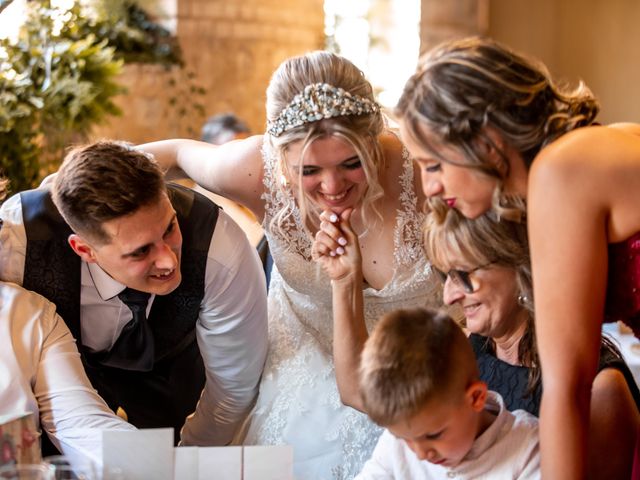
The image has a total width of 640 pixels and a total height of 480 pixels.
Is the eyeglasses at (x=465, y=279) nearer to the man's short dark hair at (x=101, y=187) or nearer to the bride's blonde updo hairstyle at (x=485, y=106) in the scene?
the bride's blonde updo hairstyle at (x=485, y=106)

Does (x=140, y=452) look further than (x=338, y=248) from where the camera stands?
No

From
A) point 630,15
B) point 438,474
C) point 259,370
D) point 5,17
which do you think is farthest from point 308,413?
point 630,15

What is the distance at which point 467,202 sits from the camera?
1.75 m

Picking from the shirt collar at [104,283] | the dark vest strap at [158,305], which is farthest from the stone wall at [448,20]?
the shirt collar at [104,283]

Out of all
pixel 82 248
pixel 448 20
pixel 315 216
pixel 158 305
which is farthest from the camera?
pixel 448 20

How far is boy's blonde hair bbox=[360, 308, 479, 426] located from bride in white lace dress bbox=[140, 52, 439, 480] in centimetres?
83

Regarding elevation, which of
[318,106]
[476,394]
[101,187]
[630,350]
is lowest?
[630,350]

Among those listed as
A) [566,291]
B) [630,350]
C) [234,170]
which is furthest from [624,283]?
[630,350]

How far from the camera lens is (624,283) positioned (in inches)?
69.7

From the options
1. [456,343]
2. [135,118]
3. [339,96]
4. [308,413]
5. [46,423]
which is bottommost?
[135,118]

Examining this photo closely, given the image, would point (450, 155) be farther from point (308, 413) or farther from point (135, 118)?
point (135, 118)

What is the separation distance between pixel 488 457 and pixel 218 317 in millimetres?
1126

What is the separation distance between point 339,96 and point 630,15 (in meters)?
9.19

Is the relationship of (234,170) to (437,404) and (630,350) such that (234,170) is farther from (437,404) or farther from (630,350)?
(630,350)
